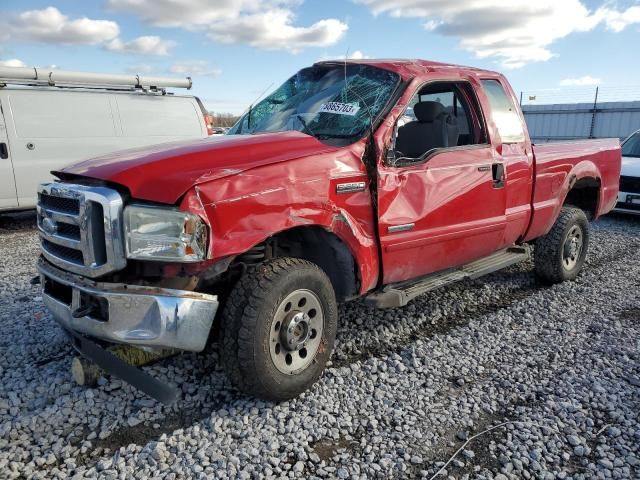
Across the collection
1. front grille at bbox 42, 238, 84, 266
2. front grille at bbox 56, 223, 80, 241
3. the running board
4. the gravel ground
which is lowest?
the gravel ground

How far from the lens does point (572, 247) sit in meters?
5.70

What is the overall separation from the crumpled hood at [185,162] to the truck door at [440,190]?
2.19 ft

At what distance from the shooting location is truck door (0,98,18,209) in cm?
772

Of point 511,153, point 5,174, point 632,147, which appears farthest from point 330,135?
point 632,147

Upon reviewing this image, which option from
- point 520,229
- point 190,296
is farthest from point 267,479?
point 520,229

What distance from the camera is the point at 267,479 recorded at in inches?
97.7

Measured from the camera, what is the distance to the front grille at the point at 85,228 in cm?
265

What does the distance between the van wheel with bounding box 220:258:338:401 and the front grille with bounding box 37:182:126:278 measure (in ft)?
2.26

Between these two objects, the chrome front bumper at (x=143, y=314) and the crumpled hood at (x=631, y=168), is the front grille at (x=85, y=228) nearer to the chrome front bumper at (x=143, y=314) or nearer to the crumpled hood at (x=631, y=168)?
the chrome front bumper at (x=143, y=314)

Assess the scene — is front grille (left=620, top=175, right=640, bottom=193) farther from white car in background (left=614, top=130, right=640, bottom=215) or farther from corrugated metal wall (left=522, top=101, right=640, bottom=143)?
corrugated metal wall (left=522, top=101, right=640, bottom=143)

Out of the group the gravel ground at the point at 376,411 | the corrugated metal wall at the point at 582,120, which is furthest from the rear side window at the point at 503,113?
the corrugated metal wall at the point at 582,120

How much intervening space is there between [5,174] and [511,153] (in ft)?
23.8

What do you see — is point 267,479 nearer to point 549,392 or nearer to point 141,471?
point 141,471

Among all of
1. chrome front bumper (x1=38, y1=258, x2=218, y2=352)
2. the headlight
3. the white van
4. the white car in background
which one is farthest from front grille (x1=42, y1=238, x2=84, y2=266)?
the white car in background
